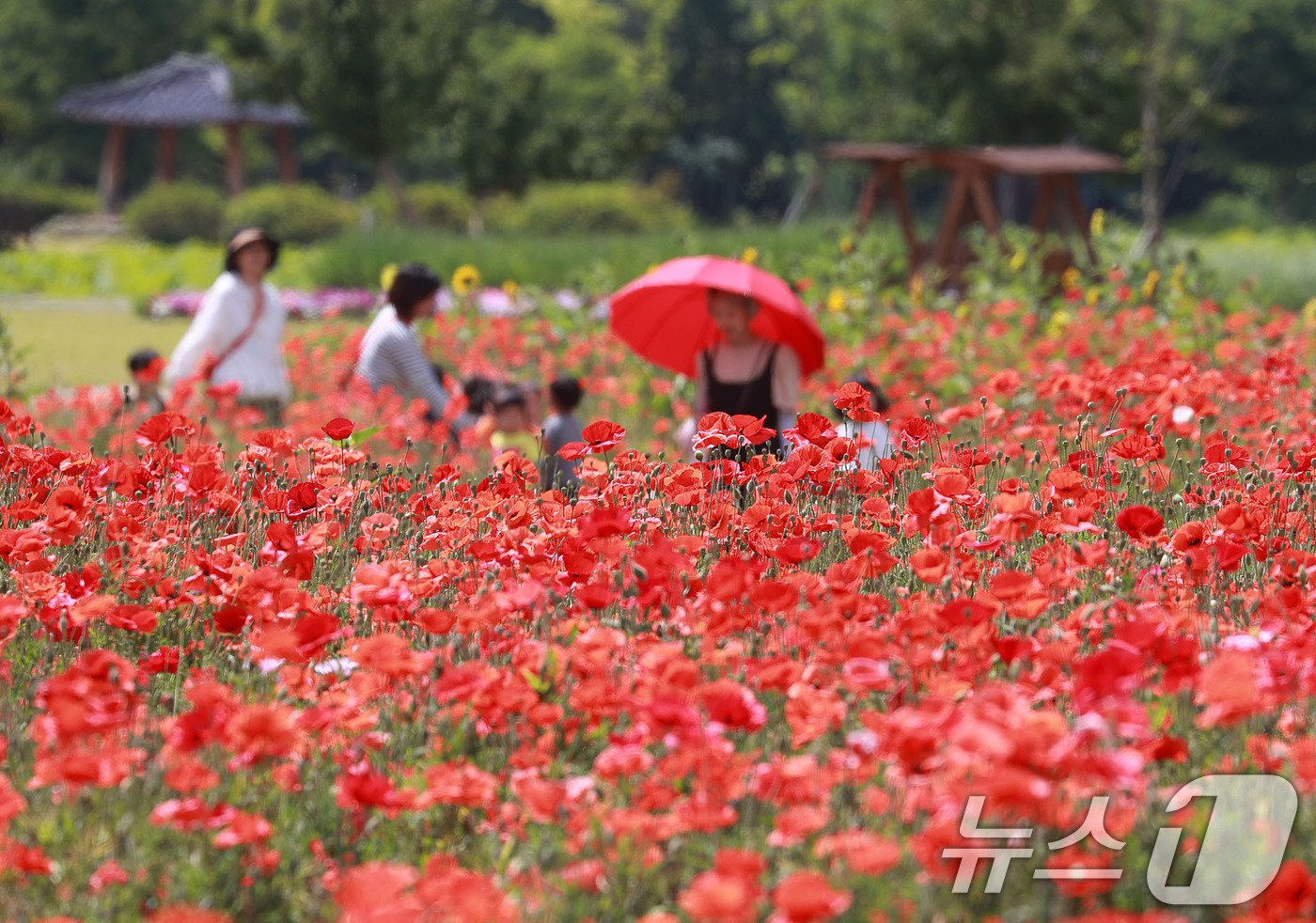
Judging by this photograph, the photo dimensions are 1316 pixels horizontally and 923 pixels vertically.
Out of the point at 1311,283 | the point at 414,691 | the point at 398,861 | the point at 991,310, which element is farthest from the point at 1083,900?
the point at 1311,283

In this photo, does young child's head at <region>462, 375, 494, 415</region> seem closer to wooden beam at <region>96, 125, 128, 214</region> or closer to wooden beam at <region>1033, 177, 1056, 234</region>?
wooden beam at <region>1033, 177, 1056, 234</region>

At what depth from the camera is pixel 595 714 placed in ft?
9.97

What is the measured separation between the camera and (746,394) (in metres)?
6.66

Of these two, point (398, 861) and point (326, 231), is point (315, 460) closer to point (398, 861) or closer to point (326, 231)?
point (398, 861)

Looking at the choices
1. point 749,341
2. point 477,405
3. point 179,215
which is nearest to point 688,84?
point 179,215

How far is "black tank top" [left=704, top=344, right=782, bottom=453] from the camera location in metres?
6.67

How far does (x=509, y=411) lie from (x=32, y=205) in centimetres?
3414

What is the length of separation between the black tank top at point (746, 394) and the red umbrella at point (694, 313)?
0.19m

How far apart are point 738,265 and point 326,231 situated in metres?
25.0

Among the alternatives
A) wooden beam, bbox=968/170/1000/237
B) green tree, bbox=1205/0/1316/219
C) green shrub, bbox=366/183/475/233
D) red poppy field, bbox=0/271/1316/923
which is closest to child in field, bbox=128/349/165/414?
Answer: red poppy field, bbox=0/271/1316/923

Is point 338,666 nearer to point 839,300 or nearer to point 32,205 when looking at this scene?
point 839,300

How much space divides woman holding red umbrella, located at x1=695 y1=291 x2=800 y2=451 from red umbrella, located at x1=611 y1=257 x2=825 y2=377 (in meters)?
0.09

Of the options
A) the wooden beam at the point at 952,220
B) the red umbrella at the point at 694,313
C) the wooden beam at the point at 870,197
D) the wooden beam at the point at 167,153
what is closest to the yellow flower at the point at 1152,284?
the red umbrella at the point at 694,313

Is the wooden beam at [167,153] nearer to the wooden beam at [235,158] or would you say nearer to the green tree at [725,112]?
the wooden beam at [235,158]
